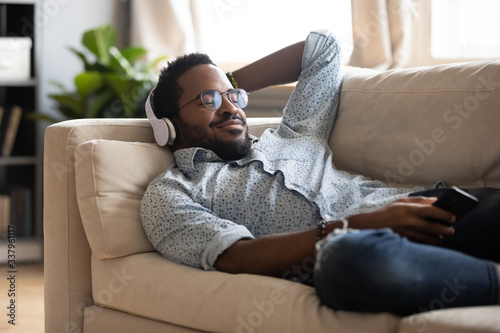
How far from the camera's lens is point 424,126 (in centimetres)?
182

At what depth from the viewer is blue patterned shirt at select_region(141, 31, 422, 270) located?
1611 mm

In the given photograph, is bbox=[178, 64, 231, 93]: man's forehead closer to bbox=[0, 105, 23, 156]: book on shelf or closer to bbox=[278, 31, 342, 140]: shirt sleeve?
bbox=[278, 31, 342, 140]: shirt sleeve

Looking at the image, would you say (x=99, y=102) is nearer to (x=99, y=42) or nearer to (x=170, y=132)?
(x=99, y=42)

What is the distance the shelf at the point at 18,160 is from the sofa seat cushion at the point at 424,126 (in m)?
1.97

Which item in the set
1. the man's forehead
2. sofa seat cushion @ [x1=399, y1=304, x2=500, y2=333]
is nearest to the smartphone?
sofa seat cushion @ [x1=399, y1=304, x2=500, y2=333]

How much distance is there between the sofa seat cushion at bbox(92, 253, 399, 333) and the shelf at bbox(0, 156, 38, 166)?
1859 millimetres

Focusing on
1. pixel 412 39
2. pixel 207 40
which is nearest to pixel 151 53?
pixel 207 40

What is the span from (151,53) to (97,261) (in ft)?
7.25

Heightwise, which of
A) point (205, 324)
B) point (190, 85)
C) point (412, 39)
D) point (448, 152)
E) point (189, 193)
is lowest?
point (205, 324)

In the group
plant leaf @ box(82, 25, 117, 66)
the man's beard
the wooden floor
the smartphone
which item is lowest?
the wooden floor

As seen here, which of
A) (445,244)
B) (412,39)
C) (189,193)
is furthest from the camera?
(412,39)

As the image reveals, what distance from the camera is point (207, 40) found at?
3709 mm

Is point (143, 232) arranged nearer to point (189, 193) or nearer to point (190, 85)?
point (189, 193)

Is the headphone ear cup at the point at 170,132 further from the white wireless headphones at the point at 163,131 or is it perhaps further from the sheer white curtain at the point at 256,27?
the sheer white curtain at the point at 256,27
